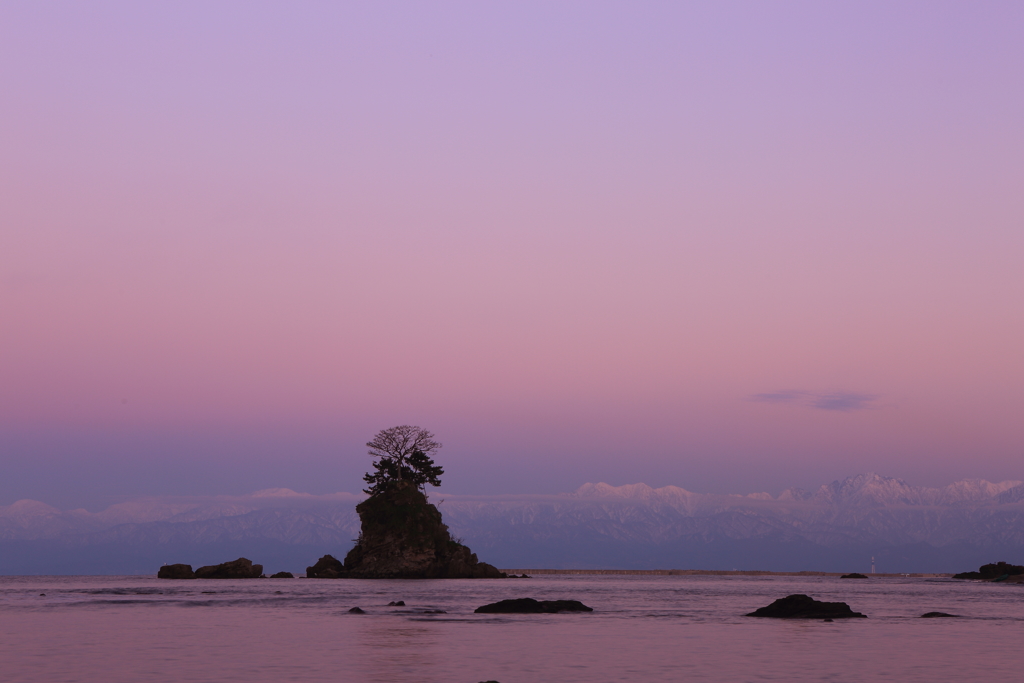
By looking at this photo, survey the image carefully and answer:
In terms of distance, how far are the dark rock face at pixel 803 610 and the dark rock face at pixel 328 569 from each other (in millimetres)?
106122

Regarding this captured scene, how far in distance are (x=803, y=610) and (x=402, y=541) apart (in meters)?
94.1

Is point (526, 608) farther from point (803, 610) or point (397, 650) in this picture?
point (397, 650)

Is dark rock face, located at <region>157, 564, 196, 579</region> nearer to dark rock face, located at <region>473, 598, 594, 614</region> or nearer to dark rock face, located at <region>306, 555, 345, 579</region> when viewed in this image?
dark rock face, located at <region>306, 555, 345, 579</region>

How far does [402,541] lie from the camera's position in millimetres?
152750

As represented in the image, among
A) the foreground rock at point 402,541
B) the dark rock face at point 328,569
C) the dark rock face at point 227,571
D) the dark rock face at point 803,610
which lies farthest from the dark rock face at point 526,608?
the dark rock face at point 227,571

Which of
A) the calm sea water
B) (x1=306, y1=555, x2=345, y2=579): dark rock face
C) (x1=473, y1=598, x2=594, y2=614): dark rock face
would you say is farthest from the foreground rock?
(x1=473, y1=598, x2=594, y2=614): dark rock face

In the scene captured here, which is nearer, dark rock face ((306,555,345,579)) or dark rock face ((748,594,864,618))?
dark rock face ((748,594,864,618))

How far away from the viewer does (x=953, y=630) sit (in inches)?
2272

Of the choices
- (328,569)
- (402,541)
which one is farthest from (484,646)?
(328,569)

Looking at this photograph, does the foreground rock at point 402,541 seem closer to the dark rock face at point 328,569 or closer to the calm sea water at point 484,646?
the dark rock face at point 328,569

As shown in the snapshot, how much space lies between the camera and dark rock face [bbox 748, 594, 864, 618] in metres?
66.1

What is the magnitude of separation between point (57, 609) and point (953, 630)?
201 ft

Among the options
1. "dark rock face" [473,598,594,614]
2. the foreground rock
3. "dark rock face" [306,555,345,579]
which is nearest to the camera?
"dark rock face" [473,598,594,614]

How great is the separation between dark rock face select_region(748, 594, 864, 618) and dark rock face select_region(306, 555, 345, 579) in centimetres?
10612
